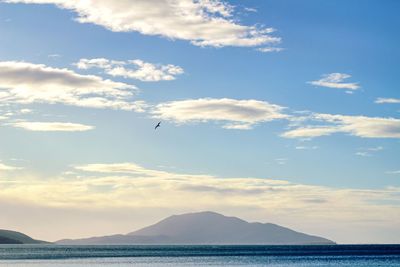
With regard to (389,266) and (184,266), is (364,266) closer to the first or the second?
(389,266)

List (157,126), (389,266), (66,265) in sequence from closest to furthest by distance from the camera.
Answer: (157,126)
(389,266)
(66,265)

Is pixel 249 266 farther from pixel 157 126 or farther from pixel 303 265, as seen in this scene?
pixel 157 126

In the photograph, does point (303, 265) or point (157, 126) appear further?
point (303, 265)

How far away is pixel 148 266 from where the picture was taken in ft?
435

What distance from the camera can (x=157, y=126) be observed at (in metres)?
85.9

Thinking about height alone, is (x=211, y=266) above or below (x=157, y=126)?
below

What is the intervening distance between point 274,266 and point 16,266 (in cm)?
4647

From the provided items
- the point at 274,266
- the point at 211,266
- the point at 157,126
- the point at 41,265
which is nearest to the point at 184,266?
the point at 211,266

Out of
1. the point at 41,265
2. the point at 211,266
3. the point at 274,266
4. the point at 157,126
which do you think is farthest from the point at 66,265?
the point at 157,126

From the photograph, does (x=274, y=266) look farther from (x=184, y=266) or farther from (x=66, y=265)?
(x=66, y=265)

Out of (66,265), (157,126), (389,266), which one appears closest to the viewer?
(157,126)

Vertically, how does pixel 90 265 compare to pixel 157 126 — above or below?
below

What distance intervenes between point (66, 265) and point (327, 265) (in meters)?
49.2

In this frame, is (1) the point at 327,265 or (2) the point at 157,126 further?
(1) the point at 327,265
